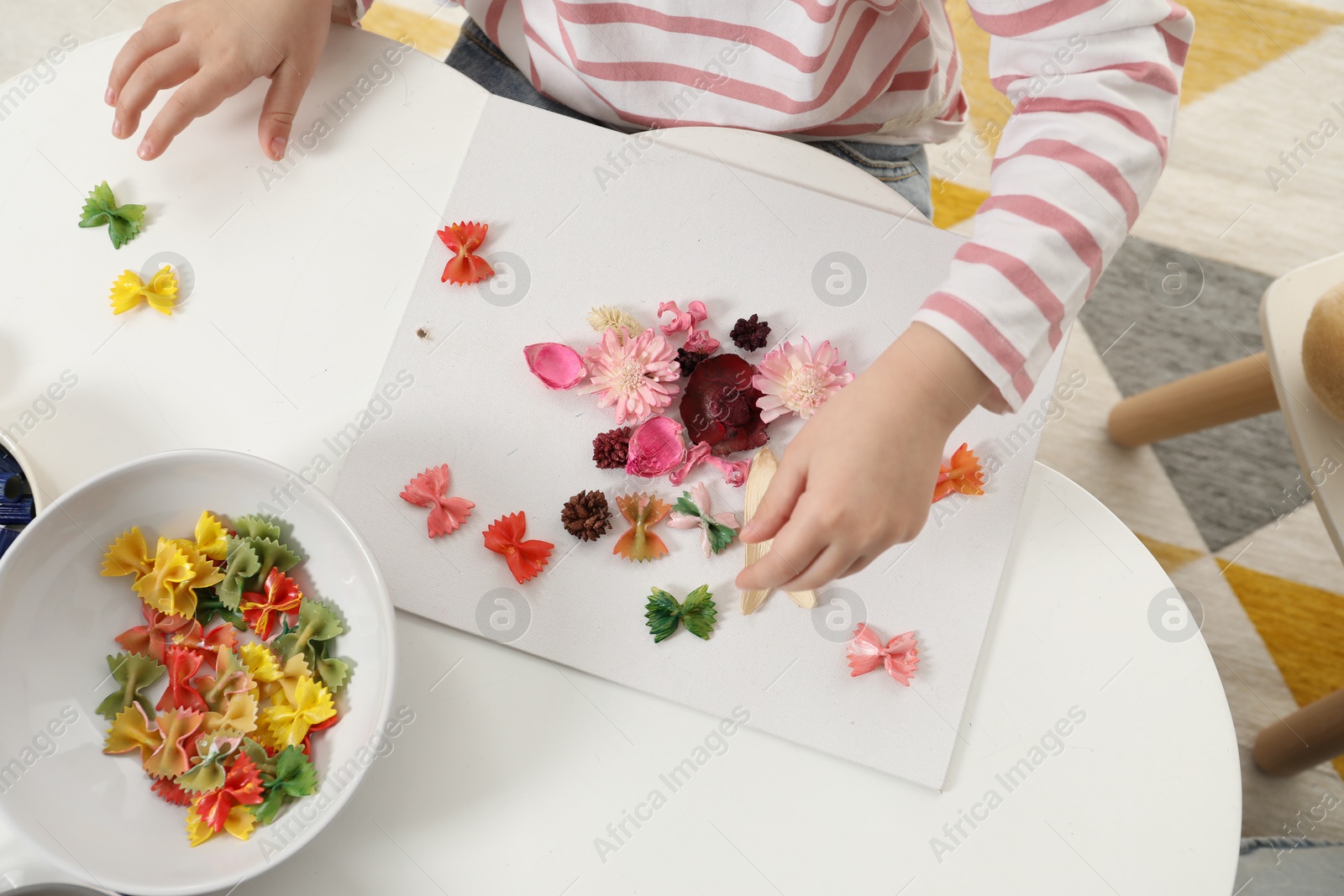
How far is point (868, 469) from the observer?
0.45 metres

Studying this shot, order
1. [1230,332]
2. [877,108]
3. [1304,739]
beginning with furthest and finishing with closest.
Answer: [1230,332], [1304,739], [877,108]

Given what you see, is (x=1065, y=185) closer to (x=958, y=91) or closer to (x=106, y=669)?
(x=958, y=91)

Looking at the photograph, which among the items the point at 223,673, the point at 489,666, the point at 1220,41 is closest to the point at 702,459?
the point at 489,666

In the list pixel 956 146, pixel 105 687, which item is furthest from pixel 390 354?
pixel 956 146

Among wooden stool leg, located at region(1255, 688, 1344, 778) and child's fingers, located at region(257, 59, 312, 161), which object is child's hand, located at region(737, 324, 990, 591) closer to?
child's fingers, located at region(257, 59, 312, 161)

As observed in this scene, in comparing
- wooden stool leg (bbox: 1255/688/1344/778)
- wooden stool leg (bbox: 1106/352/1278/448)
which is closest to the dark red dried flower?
wooden stool leg (bbox: 1106/352/1278/448)

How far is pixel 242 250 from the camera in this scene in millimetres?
545

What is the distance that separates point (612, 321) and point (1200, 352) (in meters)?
0.90

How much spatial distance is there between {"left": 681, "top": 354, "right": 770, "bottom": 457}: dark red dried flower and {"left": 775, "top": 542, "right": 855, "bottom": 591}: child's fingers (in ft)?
0.29

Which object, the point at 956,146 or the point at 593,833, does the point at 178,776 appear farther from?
the point at 956,146

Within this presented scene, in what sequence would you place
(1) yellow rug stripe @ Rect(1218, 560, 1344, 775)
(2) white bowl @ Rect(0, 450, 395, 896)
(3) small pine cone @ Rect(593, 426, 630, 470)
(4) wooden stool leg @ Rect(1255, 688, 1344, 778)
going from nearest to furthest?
(2) white bowl @ Rect(0, 450, 395, 896) < (3) small pine cone @ Rect(593, 426, 630, 470) < (4) wooden stool leg @ Rect(1255, 688, 1344, 778) < (1) yellow rug stripe @ Rect(1218, 560, 1344, 775)

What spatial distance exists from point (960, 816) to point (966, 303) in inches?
10.8

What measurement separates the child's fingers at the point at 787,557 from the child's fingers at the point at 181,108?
44 cm

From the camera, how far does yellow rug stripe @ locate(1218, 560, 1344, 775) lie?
987mm
